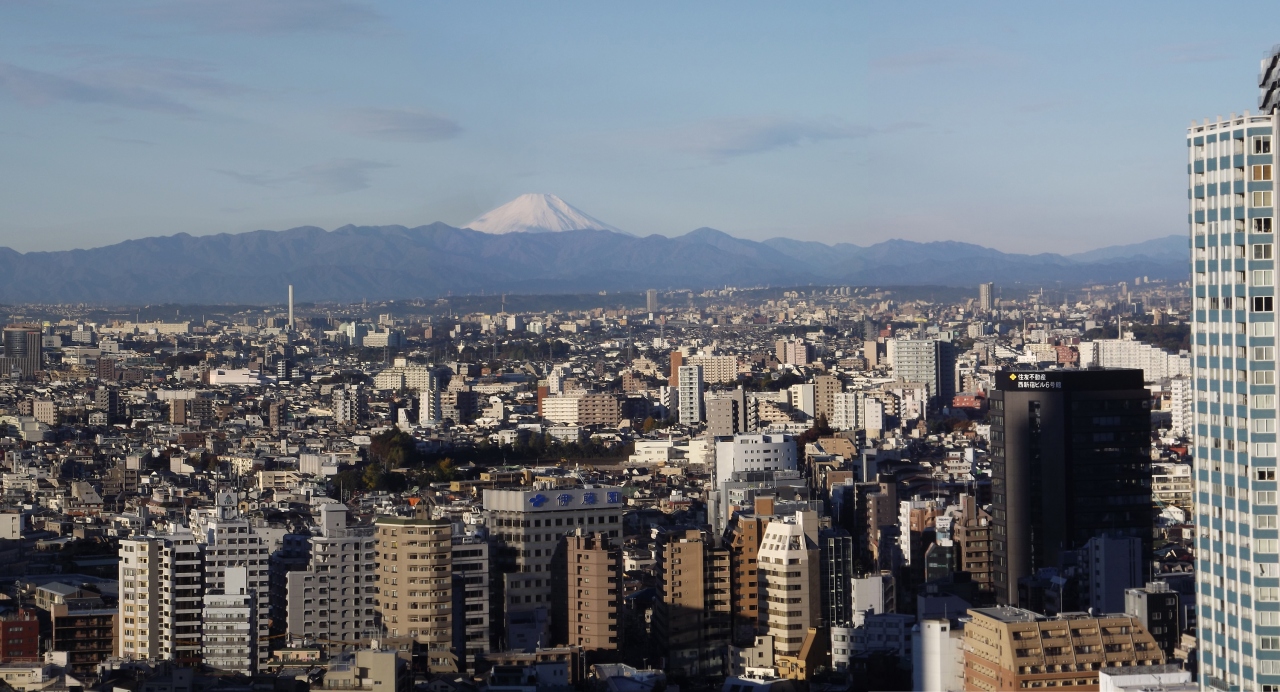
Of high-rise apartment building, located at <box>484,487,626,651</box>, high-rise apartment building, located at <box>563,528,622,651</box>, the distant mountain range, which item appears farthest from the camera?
the distant mountain range

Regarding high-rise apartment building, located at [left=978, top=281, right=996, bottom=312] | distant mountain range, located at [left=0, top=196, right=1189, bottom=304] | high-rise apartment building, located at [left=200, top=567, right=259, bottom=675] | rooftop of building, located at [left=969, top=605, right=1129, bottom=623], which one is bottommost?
high-rise apartment building, located at [left=200, top=567, right=259, bottom=675]

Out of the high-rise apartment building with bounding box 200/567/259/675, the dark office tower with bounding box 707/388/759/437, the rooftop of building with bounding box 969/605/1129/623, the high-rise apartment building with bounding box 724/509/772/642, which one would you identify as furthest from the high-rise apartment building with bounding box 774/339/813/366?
the rooftop of building with bounding box 969/605/1129/623

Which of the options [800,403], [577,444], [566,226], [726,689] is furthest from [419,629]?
[566,226]

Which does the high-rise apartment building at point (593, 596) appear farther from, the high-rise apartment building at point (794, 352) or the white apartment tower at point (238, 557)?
the high-rise apartment building at point (794, 352)

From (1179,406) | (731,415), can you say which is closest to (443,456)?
(731,415)

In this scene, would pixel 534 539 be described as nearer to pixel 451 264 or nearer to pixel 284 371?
pixel 284 371

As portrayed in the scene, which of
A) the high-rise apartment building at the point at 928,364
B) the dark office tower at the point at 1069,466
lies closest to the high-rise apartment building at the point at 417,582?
the dark office tower at the point at 1069,466

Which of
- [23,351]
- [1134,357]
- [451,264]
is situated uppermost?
[451,264]

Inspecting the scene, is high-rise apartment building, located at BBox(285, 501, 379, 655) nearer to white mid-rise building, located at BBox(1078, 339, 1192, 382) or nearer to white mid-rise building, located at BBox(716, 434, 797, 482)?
white mid-rise building, located at BBox(716, 434, 797, 482)
